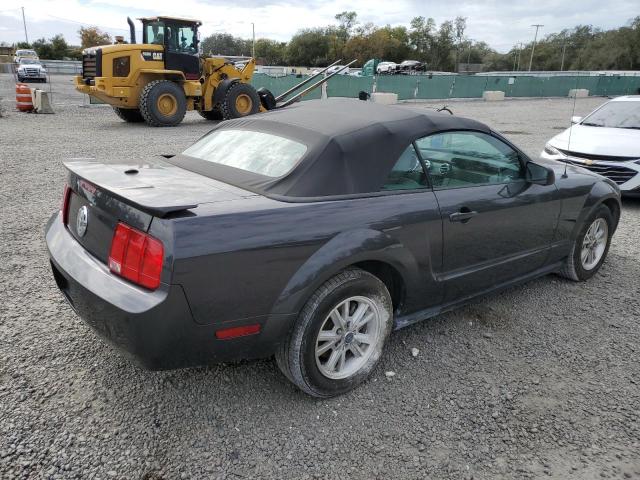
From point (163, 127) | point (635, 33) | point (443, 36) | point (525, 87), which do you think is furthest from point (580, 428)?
point (443, 36)

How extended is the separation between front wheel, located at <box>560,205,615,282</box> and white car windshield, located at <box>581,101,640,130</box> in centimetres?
391

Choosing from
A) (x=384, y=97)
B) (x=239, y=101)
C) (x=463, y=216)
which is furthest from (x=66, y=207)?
(x=384, y=97)

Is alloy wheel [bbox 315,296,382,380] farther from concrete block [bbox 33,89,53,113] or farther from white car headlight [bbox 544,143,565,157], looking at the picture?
concrete block [bbox 33,89,53,113]

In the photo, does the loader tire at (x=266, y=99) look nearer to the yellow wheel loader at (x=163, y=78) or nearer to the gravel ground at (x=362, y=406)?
the yellow wheel loader at (x=163, y=78)

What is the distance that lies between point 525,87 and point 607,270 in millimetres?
31385

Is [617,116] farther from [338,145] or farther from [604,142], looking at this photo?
[338,145]

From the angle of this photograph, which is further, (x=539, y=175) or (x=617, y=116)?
(x=617, y=116)

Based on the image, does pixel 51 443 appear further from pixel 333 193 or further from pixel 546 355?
pixel 546 355

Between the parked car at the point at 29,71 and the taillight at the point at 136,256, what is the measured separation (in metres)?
36.1

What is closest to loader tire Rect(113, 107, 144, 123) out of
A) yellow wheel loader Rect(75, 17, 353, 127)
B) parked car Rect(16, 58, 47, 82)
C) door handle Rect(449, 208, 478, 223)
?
yellow wheel loader Rect(75, 17, 353, 127)

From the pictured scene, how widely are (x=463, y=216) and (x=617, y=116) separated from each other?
20.7 ft

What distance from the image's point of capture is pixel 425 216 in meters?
2.88

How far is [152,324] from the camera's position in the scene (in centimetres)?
213

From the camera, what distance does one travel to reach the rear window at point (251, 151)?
2.83 meters
